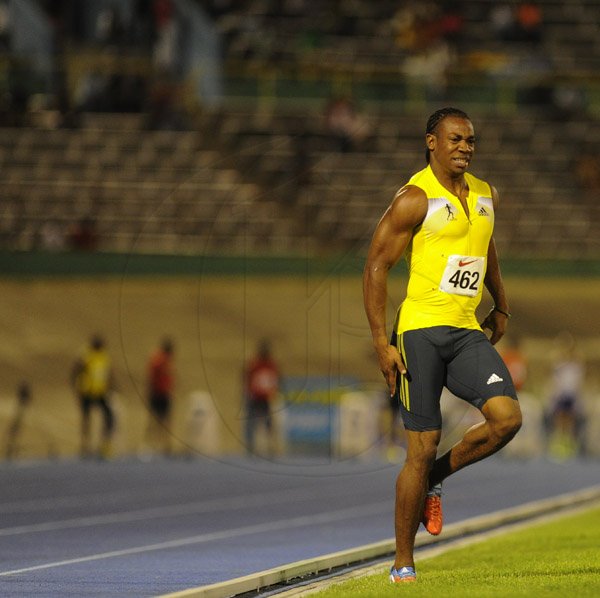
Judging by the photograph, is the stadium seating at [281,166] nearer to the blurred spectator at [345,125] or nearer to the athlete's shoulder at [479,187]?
the blurred spectator at [345,125]

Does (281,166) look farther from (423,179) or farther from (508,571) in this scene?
(423,179)

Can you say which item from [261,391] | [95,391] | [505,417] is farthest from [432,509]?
[95,391]

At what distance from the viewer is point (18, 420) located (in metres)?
32.1

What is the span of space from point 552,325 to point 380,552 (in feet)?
76.9

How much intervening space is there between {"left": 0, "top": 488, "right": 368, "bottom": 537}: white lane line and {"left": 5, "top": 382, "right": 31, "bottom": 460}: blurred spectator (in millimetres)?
10894

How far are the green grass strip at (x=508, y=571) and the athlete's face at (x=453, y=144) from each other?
7.19ft

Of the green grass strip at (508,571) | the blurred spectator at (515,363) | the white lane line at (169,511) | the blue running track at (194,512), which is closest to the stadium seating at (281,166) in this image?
the blurred spectator at (515,363)

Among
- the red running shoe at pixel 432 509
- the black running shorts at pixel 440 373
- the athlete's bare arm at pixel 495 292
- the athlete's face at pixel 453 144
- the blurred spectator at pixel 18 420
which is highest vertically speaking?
the athlete's face at pixel 453 144

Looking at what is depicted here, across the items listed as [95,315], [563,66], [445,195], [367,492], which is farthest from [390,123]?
[445,195]

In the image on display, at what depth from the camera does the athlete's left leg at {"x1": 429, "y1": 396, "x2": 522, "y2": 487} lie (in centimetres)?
895

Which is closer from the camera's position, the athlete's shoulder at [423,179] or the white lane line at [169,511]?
the athlete's shoulder at [423,179]

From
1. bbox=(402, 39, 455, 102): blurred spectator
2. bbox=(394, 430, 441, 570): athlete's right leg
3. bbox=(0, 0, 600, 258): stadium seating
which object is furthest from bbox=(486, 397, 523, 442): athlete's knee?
bbox=(402, 39, 455, 102): blurred spectator

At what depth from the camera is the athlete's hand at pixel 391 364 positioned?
29.7 feet

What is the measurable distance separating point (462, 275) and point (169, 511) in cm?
891
